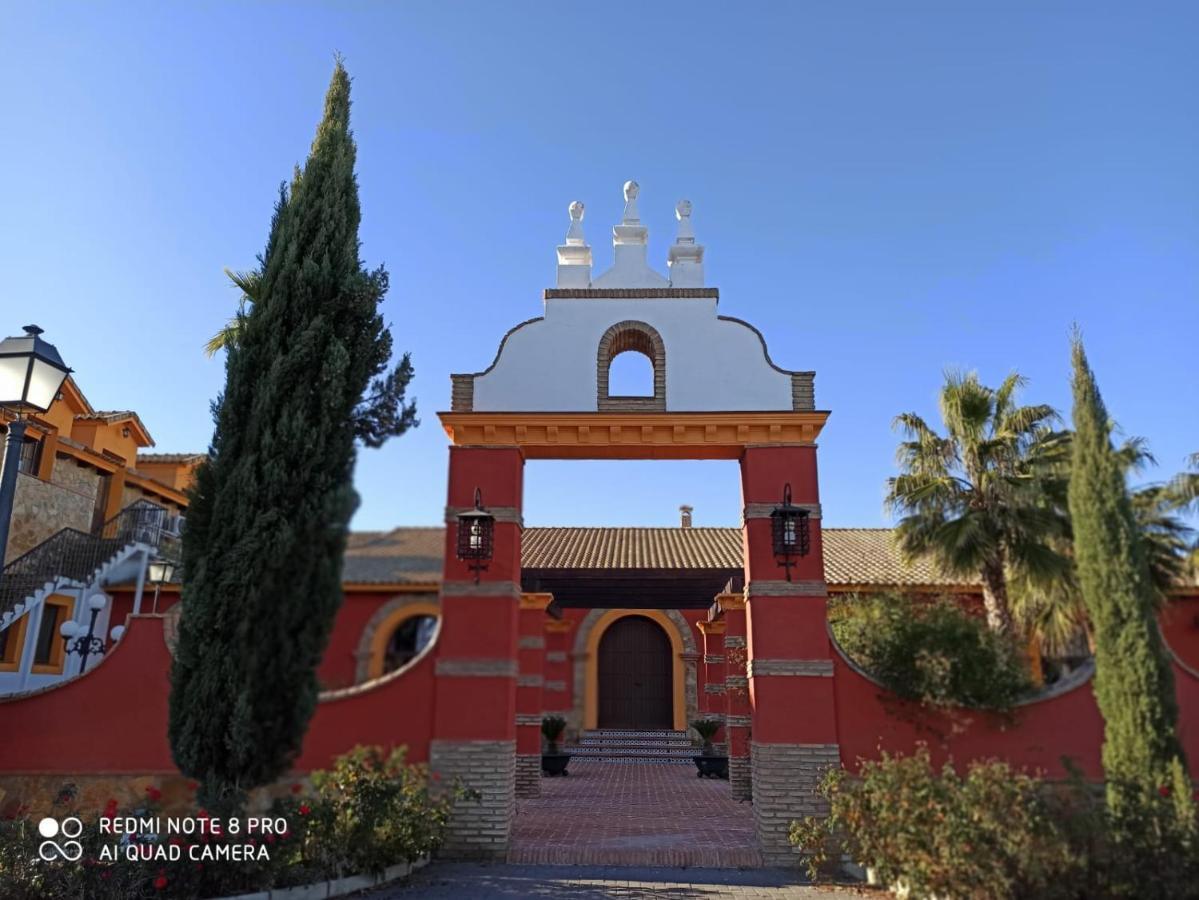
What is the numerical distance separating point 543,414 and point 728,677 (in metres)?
6.37

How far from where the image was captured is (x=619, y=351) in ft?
31.5

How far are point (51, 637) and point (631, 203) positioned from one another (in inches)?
564

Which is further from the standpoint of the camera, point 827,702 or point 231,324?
point 231,324

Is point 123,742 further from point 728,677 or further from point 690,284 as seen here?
point 728,677

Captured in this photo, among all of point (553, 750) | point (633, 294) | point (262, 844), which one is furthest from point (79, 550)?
point (633, 294)

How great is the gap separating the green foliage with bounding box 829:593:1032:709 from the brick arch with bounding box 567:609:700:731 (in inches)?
588

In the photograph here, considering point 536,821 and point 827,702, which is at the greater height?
point 827,702

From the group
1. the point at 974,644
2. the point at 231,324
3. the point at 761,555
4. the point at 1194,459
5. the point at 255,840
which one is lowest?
the point at 255,840

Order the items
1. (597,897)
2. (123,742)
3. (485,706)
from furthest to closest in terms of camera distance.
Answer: (485,706) < (123,742) < (597,897)

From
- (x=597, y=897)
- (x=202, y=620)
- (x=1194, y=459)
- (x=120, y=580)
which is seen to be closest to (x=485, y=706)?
(x=597, y=897)

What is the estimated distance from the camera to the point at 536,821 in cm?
1008

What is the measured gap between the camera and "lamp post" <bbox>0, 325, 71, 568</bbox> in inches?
232

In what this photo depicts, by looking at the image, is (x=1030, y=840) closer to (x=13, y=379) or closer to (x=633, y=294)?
(x=633, y=294)

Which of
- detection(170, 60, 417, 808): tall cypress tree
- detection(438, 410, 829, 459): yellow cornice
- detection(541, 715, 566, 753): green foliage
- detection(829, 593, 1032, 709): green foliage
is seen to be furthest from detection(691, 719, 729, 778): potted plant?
detection(170, 60, 417, 808): tall cypress tree
